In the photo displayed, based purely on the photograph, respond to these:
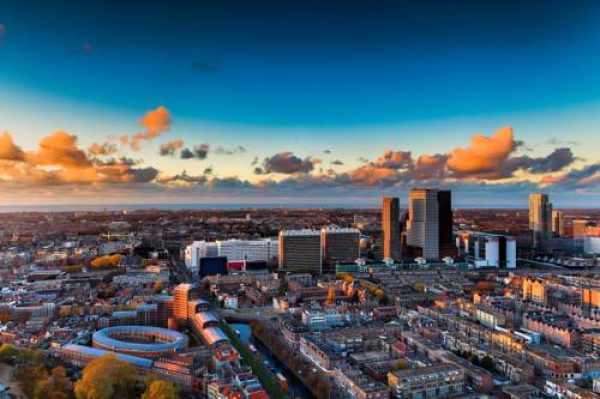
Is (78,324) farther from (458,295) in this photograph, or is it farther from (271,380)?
(458,295)

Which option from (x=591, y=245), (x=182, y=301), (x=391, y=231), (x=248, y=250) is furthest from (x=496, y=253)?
(x=182, y=301)

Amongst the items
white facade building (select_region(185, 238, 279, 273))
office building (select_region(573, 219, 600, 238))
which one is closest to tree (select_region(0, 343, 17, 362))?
white facade building (select_region(185, 238, 279, 273))

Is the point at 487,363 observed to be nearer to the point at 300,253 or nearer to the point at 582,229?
the point at 300,253

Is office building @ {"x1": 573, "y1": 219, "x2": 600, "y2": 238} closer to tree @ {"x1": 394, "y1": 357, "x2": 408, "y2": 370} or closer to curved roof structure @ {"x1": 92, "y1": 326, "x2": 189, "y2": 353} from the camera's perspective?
tree @ {"x1": 394, "y1": 357, "x2": 408, "y2": 370}

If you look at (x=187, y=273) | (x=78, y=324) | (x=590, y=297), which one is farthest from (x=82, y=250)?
(x=590, y=297)

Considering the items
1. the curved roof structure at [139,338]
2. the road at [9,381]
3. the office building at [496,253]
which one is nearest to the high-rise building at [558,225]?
the office building at [496,253]

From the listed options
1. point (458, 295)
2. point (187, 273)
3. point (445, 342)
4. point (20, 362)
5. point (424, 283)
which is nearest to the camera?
point (20, 362)
